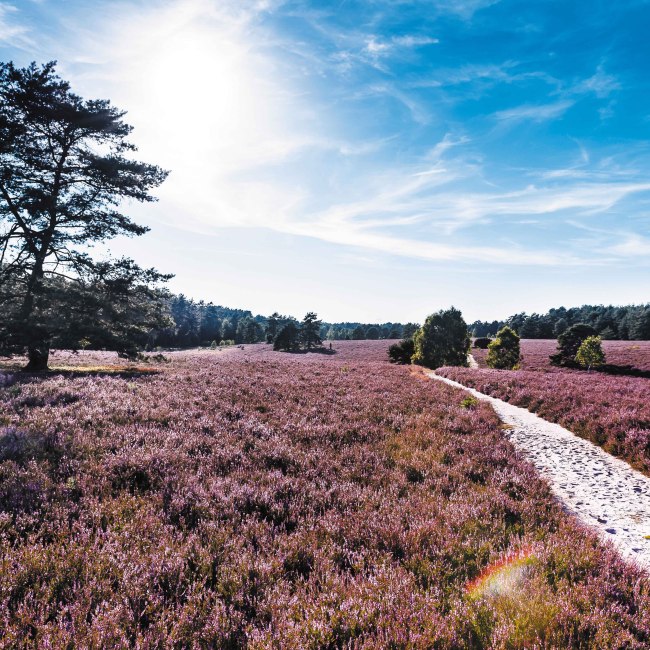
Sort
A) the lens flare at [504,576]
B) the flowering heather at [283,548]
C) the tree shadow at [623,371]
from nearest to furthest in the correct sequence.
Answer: the flowering heather at [283,548] → the lens flare at [504,576] → the tree shadow at [623,371]

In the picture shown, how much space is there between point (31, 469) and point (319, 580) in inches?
182

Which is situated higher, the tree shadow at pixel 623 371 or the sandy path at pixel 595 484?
the sandy path at pixel 595 484

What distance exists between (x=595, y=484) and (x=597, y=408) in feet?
19.5

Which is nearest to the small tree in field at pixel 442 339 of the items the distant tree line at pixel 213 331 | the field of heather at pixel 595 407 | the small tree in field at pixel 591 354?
the small tree in field at pixel 591 354

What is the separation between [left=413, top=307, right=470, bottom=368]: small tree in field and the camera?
148 ft

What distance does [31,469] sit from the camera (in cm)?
498

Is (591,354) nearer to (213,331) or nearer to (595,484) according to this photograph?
(595,484)

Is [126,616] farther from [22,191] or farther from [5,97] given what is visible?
[5,97]

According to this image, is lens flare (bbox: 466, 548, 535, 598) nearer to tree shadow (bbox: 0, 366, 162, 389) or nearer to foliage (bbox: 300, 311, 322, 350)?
tree shadow (bbox: 0, 366, 162, 389)

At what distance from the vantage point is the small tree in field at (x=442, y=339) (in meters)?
45.1

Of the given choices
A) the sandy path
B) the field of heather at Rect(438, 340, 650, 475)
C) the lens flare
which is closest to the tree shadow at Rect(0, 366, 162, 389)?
→ the lens flare

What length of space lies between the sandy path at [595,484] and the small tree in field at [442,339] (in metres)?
34.9

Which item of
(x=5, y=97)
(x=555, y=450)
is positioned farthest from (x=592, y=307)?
(x=5, y=97)

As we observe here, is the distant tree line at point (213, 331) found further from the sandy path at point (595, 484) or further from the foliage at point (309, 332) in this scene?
the sandy path at point (595, 484)
